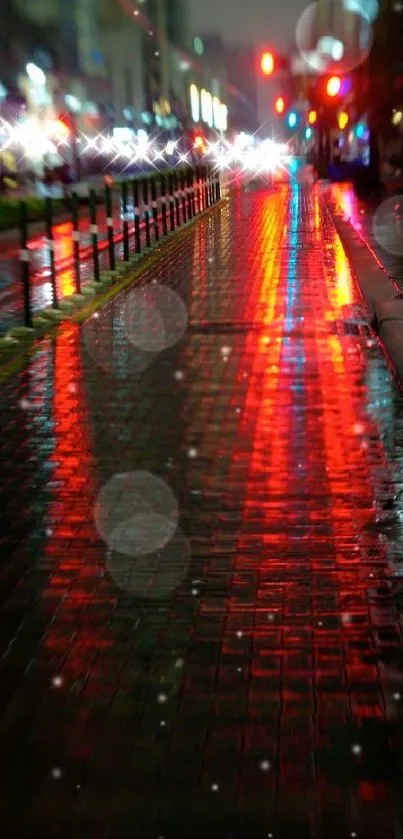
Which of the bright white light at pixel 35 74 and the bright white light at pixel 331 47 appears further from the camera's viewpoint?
the bright white light at pixel 35 74

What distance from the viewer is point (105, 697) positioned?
4477 millimetres

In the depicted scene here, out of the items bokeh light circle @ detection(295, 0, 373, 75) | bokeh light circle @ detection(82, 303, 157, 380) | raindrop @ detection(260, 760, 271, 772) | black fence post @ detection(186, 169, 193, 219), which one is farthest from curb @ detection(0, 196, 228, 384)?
bokeh light circle @ detection(295, 0, 373, 75)

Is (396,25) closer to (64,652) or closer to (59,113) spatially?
(64,652)

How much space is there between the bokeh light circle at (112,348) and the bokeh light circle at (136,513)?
3.27m

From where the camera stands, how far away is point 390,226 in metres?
26.9

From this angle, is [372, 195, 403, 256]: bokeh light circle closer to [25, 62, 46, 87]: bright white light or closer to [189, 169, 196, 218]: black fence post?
[189, 169, 196, 218]: black fence post

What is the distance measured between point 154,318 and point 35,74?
6311 centimetres

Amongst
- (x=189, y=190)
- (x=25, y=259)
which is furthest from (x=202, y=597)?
(x=189, y=190)

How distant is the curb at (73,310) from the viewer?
1175 cm

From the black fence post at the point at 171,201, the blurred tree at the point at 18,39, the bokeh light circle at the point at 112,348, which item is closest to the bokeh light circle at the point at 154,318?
the bokeh light circle at the point at 112,348

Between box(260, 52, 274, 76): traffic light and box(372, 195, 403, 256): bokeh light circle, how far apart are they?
17.7 feet

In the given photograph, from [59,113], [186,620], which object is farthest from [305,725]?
[59,113]

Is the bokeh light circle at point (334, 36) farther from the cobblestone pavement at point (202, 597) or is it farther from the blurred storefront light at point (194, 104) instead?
the blurred storefront light at point (194, 104)

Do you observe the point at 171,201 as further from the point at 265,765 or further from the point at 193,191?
the point at 265,765
